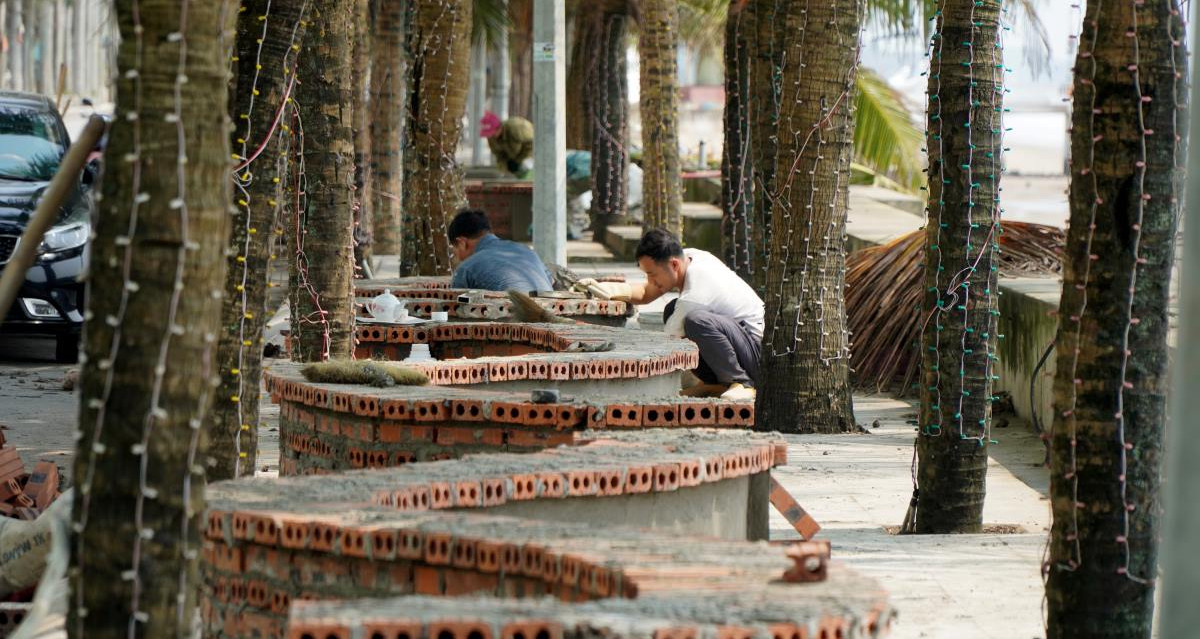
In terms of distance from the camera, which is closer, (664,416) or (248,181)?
(664,416)

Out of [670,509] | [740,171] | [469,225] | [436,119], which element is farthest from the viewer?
[740,171]

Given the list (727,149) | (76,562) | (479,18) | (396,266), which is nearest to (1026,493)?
(76,562)

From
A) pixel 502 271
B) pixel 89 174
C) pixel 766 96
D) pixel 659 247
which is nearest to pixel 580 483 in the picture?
pixel 659 247

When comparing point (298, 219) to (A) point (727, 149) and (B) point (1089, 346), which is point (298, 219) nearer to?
(B) point (1089, 346)

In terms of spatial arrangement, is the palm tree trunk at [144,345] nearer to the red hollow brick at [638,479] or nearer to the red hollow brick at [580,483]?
the red hollow brick at [580,483]

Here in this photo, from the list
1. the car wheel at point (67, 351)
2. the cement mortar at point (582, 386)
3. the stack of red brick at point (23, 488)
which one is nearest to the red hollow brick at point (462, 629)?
the stack of red brick at point (23, 488)

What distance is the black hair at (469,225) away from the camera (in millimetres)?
12656

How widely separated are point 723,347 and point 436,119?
521 cm

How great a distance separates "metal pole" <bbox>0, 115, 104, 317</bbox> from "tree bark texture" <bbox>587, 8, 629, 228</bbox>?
841 inches

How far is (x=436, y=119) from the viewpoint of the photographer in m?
16.1

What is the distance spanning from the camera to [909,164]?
81.9 feet

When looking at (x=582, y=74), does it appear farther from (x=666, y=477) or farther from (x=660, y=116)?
(x=666, y=477)

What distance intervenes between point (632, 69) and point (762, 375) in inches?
2291

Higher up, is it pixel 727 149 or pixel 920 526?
pixel 727 149
